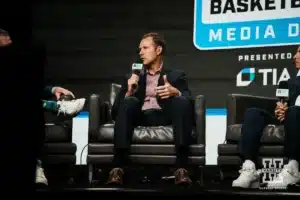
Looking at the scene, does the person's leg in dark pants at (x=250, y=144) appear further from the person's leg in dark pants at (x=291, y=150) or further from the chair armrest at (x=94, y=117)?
the chair armrest at (x=94, y=117)

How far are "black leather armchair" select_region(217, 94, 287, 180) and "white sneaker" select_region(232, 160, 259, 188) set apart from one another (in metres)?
0.22

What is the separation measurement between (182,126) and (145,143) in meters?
0.30

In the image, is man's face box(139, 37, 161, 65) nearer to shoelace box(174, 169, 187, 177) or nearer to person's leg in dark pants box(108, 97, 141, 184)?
person's leg in dark pants box(108, 97, 141, 184)

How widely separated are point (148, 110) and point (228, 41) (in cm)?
129

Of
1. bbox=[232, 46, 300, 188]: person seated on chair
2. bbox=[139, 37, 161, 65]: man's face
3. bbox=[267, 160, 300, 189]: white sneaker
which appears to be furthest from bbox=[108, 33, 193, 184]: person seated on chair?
bbox=[267, 160, 300, 189]: white sneaker

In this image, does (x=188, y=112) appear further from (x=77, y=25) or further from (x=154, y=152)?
(x=77, y=25)

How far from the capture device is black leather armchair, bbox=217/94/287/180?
322 cm

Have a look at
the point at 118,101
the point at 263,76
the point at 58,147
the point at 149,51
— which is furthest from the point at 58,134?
the point at 263,76

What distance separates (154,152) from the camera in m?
3.31

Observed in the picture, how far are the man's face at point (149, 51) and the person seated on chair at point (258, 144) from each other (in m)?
0.85

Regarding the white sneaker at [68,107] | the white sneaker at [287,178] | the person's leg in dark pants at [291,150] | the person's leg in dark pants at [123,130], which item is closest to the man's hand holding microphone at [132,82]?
the person's leg in dark pants at [123,130]

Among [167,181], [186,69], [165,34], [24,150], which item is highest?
[165,34]

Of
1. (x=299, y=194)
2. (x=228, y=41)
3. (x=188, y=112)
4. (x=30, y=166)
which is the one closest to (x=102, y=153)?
(x=188, y=112)

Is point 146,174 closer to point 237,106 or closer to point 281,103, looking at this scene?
point 237,106
